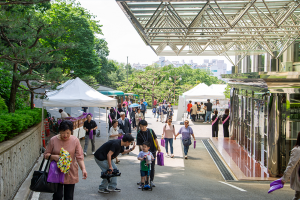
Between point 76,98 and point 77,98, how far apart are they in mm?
41

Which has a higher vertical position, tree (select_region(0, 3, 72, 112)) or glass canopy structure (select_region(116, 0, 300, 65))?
glass canopy structure (select_region(116, 0, 300, 65))

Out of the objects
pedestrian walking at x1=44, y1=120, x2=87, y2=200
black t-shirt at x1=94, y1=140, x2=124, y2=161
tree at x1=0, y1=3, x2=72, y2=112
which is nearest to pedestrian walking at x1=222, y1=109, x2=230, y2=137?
tree at x1=0, y1=3, x2=72, y2=112

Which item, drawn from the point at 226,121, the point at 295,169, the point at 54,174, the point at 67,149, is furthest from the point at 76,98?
the point at 295,169

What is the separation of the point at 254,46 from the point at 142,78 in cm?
3288

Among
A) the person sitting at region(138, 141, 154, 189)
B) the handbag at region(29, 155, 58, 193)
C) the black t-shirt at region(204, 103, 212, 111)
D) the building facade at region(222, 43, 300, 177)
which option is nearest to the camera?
the handbag at region(29, 155, 58, 193)

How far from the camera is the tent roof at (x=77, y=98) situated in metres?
12.3

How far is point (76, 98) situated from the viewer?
1269 centimetres

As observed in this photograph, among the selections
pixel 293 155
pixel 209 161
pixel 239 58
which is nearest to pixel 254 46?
pixel 239 58

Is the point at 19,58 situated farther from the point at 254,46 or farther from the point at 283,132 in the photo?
the point at 254,46

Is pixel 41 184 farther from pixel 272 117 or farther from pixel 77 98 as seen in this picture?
pixel 77 98

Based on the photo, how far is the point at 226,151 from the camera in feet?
41.1

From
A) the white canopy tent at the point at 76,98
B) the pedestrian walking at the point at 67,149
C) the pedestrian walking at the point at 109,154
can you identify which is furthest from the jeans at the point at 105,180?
the white canopy tent at the point at 76,98

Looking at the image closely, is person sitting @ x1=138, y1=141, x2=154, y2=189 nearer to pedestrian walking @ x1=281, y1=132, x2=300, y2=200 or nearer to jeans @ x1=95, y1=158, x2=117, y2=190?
jeans @ x1=95, y1=158, x2=117, y2=190

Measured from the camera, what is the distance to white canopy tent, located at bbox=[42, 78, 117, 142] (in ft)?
40.2
